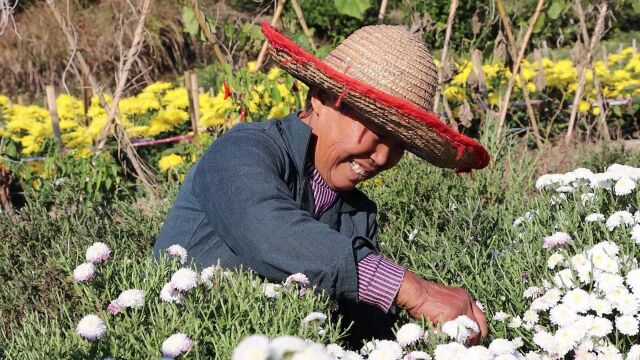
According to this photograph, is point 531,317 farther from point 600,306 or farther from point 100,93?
point 100,93

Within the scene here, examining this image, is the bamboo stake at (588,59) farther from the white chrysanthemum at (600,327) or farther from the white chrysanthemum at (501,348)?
the white chrysanthemum at (501,348)

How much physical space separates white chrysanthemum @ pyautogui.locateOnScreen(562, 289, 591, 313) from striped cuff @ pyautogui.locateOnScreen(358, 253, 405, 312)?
36 cm

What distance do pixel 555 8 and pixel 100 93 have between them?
2.79 meters

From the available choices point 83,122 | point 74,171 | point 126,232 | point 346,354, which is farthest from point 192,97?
point 346,354

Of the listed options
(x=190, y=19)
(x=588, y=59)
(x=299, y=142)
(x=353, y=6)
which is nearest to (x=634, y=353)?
(x=299, y=142)

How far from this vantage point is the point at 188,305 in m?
1.80

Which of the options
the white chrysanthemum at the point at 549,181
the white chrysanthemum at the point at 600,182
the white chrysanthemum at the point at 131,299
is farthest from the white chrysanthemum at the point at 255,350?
the white chrysanthemum at the point at 549,181

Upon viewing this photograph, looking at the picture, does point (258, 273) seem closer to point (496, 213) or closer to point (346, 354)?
point (346, 354)

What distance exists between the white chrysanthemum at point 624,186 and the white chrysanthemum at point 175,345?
1454 mm

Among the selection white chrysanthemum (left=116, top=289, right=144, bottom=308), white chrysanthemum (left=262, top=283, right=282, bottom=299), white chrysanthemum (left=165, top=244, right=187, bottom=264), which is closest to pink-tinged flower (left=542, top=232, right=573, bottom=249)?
white chrysanthemum (left=262, top=283, right=282, bottom=299)

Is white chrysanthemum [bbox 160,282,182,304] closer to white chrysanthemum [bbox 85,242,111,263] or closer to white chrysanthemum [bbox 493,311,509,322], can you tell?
white chrysanthemum [bbox 85,242,111,263]

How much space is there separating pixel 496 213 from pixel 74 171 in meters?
2.19

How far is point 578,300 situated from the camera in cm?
197

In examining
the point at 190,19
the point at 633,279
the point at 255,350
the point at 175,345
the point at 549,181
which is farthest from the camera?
the point at 190,19
